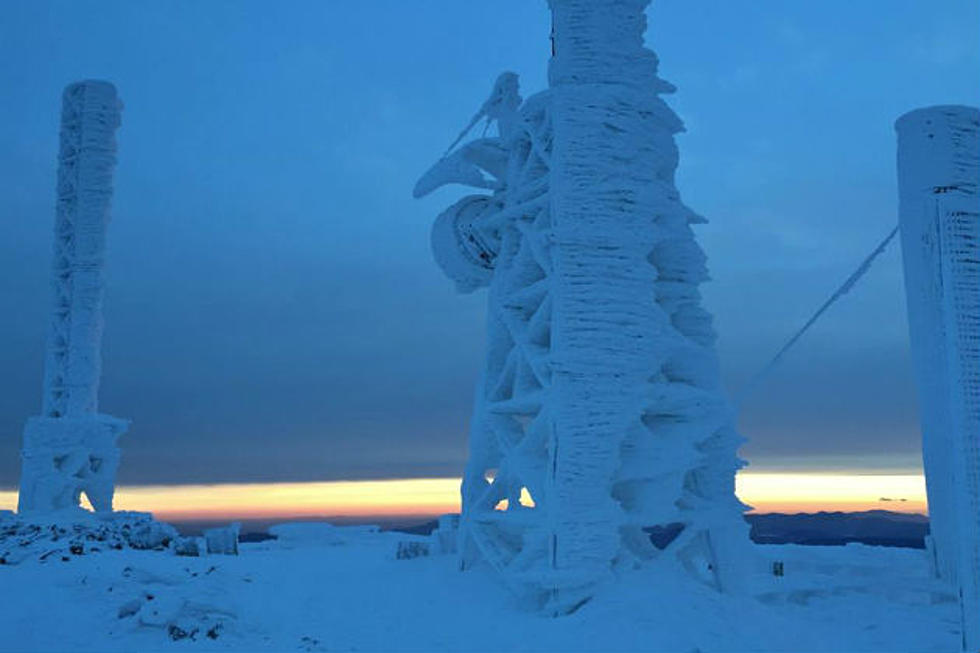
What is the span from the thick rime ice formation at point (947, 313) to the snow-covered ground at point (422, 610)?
6.52 ft

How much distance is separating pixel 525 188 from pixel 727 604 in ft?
27.8

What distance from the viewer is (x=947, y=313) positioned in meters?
12.3

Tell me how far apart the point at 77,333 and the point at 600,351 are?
20.1m

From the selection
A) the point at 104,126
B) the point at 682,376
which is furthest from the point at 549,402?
the point at 104,126

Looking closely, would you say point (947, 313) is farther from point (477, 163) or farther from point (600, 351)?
point (477, 163)

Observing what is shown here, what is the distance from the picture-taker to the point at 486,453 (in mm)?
18844

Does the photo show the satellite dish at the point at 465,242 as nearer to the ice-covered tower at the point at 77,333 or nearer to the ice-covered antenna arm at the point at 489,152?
the ice-covered antenna arm at the point at 489,152

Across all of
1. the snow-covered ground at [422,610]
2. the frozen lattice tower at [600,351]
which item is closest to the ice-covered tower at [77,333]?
the snow-covered ground at [422,610]

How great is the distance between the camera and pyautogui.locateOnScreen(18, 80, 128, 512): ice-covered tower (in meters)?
27.9

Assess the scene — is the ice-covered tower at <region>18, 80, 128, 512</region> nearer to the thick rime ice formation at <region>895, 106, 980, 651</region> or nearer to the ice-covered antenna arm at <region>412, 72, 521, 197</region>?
the ice-covered antenna arm at <region>412, 72, 521, 197</region>

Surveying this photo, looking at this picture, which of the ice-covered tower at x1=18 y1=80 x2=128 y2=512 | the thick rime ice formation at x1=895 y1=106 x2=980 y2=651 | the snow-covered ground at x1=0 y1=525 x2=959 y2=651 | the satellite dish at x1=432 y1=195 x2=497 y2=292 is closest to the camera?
the thick rime ice formation at x1=895 y1=106 x2=980 y2=651

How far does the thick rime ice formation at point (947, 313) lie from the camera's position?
39.3 feet

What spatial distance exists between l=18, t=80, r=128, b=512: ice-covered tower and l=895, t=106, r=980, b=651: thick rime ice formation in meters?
23.4

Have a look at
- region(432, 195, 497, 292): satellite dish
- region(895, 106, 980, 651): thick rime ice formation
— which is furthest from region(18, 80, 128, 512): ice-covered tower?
region(895, 106, 980, 651): thick rime ice formation
